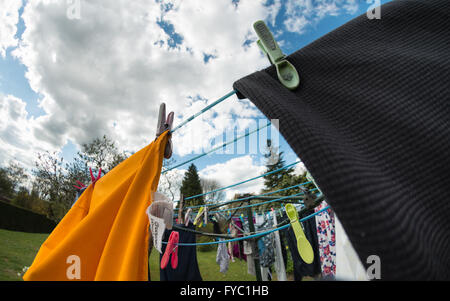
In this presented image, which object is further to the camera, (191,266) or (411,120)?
(191,266)

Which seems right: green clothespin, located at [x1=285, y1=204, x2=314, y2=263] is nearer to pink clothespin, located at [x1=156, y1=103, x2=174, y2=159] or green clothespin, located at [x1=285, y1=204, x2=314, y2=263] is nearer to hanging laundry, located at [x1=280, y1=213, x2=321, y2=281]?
pink clothespin, located at [x1=156, y1=103, x2=174, y2=159]

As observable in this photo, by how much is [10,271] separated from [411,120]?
21.2 feet

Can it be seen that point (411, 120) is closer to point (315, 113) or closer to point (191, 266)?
point (315, 113)

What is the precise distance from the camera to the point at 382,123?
26 cm

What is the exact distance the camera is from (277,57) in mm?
342

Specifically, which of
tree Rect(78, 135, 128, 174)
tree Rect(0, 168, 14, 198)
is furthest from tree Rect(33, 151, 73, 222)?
tree Rect(0, 168, 14, 198)

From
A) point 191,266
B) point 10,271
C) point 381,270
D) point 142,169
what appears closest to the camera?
point 381,270

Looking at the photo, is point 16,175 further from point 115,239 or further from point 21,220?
point 115,239

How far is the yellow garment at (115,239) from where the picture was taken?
546mm

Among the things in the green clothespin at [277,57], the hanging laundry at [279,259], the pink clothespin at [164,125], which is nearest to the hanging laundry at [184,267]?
the hanging laundry at [279,259]

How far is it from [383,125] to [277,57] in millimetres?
196

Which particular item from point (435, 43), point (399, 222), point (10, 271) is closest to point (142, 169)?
point (399, 222)

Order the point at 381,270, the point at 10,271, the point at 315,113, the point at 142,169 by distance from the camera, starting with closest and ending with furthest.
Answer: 1. the point at 381,270
2. the point at 315,113
3. the point at 142,169
4. the point at 10,271

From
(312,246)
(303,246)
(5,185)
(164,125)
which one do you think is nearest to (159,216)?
(164,125)
